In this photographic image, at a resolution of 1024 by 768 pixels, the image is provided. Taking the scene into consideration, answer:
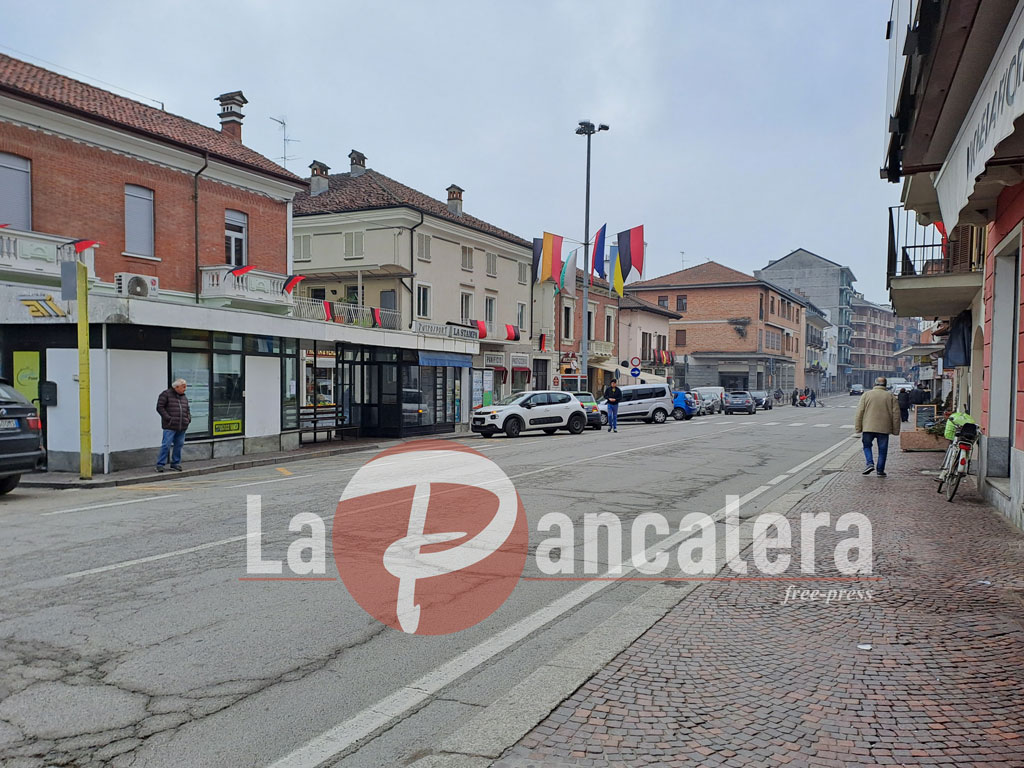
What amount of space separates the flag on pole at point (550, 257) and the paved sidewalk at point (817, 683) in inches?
1164

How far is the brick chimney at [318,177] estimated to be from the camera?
37.0 m

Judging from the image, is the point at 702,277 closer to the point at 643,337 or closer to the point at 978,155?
the point at 643,337

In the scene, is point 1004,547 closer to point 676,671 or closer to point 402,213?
point 676,671

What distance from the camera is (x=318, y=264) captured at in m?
34.2

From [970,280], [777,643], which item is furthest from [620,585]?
[970,280]

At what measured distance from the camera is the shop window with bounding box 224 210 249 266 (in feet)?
78.6

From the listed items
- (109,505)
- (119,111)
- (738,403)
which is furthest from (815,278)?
(109,505)

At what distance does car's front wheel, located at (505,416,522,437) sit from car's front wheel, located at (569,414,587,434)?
2.32m

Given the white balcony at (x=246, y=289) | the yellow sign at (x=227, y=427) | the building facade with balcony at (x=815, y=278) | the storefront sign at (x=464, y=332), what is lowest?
the yellow sign at (x=227, y=427)

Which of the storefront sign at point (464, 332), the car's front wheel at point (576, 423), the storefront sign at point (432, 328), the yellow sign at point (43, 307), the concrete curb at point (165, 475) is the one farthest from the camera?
the storefront sign at point (464, 332)

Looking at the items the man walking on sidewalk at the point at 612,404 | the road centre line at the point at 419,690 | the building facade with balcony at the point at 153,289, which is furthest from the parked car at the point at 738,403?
the road centre line at the point at 419,690

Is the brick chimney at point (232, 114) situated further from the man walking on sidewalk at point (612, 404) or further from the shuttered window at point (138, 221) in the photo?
the man walking on sidewalk at point (612, 404)

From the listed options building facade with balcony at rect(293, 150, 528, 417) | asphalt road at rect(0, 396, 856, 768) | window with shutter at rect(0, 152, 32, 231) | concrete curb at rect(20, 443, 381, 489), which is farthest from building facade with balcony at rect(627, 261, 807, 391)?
asphalt road at rect(0, 396, 856, 768)

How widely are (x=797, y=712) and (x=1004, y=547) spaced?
5053mm
